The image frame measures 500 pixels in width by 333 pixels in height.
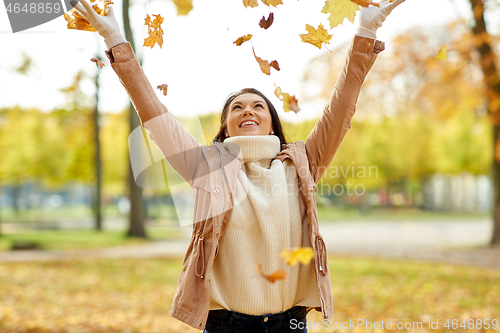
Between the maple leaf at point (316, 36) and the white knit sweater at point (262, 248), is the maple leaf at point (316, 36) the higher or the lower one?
the higher one

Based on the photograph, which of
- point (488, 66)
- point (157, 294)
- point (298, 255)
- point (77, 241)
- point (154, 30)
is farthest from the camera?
point (77, 241)

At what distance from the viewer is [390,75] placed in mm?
12508

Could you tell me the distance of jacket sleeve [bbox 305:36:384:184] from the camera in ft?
6.61

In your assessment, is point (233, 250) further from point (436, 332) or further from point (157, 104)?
point (436, 332)

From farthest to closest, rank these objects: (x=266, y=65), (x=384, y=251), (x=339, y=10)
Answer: (x=384, y=251) → (x=266, y=65) → (x=339, y=10)

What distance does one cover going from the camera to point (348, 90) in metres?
2.05

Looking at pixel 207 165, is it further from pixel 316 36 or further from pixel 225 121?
pixel 316 36

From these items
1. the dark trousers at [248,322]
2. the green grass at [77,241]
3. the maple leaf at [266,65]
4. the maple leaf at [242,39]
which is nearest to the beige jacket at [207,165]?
the dark trousers at [248,322]

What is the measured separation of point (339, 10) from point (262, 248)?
114 cm

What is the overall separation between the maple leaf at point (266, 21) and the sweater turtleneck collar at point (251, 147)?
1.79 ft

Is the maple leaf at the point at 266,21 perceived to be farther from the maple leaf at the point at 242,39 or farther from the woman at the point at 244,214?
the woman at the point at 244,214

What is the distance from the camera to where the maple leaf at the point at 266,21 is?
208cm

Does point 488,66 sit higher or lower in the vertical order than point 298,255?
higher

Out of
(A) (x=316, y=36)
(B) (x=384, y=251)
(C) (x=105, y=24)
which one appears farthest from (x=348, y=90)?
(B) (x=384, y=251)
